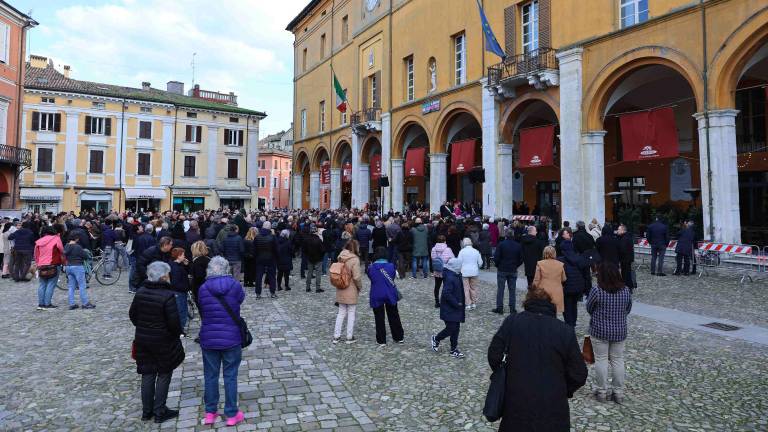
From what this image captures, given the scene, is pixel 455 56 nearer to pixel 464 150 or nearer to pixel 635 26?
pixel 464 150

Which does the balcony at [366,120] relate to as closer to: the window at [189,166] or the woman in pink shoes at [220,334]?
the window at [189,166]

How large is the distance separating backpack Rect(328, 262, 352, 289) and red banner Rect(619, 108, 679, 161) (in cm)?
1298

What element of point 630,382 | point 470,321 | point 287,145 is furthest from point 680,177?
point 287,145

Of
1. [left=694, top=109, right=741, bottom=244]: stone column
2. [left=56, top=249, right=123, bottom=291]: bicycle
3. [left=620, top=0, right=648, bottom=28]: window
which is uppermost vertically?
[left=620, top=0, right=648, bottom=28]: window

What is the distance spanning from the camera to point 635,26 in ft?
52.1

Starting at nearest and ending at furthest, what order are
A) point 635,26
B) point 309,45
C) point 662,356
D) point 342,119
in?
point 662,356 → point 635,26 → point 342,119 → point 309,45

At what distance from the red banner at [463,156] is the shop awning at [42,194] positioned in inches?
1185

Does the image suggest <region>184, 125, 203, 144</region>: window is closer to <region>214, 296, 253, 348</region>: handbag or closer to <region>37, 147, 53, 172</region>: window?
<region>37, 147, 53, 172</region>: window

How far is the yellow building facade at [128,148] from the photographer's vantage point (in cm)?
3569

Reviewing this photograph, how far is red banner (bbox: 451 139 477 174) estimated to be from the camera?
23.1 metres

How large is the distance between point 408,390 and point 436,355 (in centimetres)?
140

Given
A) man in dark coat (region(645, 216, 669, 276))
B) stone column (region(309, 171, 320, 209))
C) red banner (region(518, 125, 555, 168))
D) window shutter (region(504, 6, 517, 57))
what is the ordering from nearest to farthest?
man in dark coat (region(645, 216, 669, 276)), red banner (region(518, 125, 555, 168)), window shutter (region(504, 6, 517, 57)), stone column (region(309, 171, 320, 209))

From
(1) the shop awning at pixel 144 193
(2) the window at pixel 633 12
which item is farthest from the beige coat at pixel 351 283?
(1) the shop awning at pixel 144 193

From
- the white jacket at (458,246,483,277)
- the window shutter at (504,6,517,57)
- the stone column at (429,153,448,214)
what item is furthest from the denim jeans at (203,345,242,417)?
the stone column at (429,153,448,214)
